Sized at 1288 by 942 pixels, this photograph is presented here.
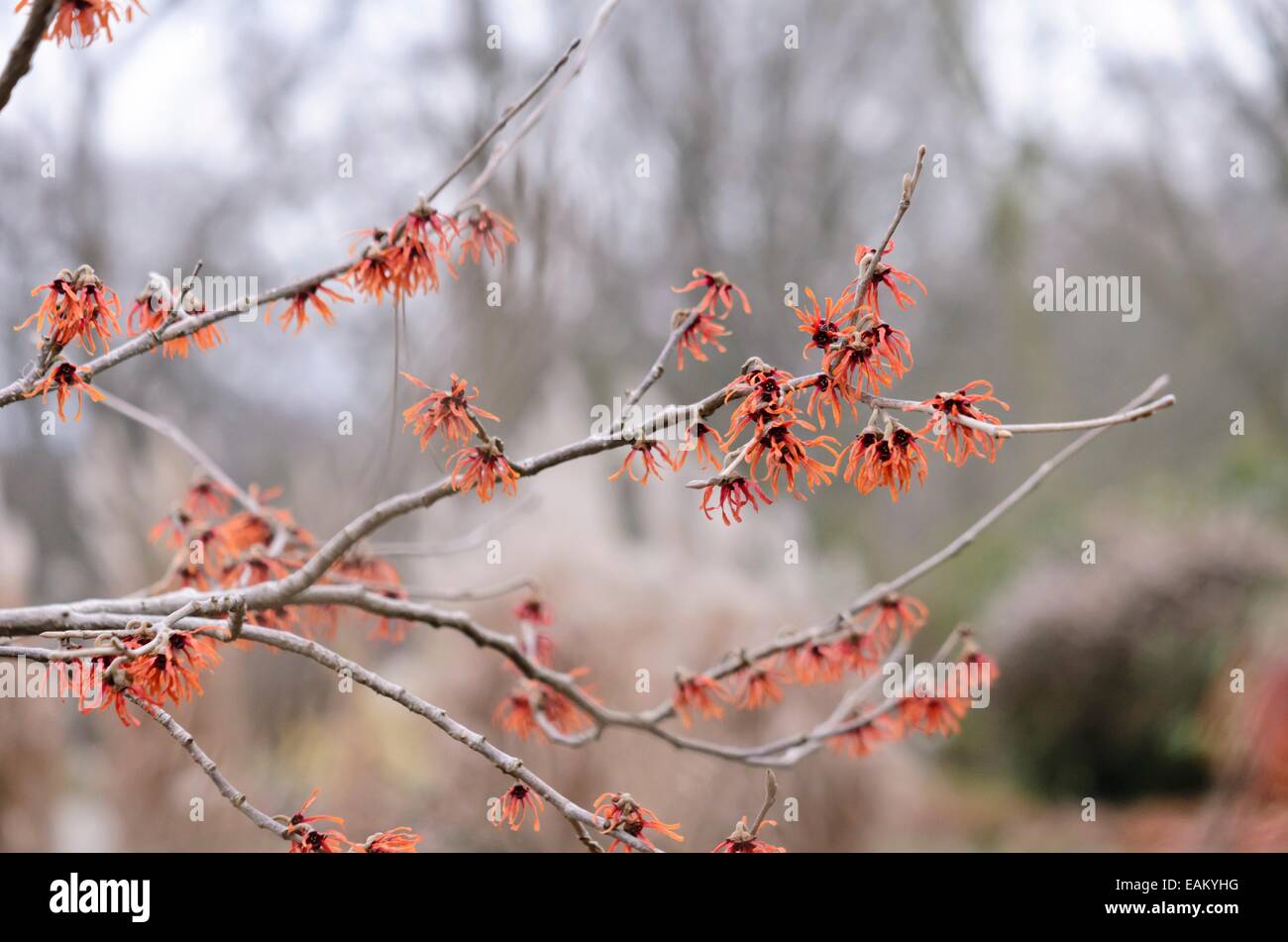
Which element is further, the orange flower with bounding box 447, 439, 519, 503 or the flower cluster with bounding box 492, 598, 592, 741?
the flower cluster with bounding box 492, 598, 592, 741

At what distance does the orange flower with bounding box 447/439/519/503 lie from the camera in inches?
46.4

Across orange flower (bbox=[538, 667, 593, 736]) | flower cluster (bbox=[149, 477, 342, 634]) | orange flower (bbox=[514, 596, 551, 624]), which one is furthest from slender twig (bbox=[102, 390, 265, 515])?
orange flower (bbox=[538, 667, 593, 736])

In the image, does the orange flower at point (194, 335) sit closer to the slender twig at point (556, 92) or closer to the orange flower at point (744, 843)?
the slender twig at point (556, 92)

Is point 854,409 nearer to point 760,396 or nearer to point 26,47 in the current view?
point 760,396

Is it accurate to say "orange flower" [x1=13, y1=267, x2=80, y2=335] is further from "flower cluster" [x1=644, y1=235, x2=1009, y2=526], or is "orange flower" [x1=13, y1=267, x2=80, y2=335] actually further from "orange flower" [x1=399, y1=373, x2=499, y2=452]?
"flower cluster" [x1=644, y1=235, x2=1009, y2=526]

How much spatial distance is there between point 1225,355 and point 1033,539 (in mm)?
2170

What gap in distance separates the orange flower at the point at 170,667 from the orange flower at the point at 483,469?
1.00 ft

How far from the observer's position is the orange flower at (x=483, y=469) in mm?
1179

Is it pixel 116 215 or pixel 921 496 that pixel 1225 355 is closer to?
pixel 921 496

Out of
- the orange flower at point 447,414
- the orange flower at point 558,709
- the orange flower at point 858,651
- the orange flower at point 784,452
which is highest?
the orange flower at point 447,414

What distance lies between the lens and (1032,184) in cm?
931

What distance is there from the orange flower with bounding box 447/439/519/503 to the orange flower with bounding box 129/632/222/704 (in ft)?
1.00

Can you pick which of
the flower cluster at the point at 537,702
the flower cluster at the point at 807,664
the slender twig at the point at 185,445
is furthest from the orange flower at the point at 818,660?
the slender twig at the point at 185,445
